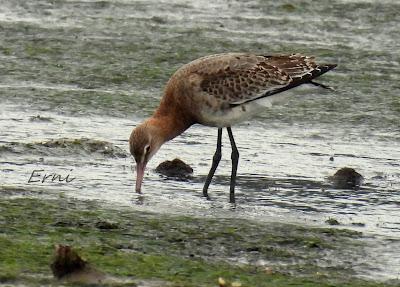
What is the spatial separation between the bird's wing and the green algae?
6.66 ft

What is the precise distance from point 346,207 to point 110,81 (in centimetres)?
532

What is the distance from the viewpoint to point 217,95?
11.5 meters

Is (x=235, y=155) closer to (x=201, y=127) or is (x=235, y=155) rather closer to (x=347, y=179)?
(x=347, y=179)

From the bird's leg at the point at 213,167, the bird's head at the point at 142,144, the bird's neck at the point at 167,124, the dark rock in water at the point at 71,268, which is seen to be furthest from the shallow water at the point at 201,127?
the dark rock in water at the point at 71,268

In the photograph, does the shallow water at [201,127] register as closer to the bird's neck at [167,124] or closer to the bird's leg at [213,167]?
the bird's leg at [213,167]

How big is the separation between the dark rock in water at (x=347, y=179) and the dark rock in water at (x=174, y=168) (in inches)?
51.2

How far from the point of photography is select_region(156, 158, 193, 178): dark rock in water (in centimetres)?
1163

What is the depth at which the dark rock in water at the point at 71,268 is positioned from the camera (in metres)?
7.58

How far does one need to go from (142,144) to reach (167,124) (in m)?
0.36

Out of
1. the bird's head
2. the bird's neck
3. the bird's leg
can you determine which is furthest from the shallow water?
the bird's neck

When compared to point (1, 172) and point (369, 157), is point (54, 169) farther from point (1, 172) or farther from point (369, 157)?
point (369, 157)

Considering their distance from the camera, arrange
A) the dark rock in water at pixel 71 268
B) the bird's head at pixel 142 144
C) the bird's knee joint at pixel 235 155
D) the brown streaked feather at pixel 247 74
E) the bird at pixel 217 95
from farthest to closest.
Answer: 1. the bird's knee joint at pixel 235 155
2. the brown streaked feather at pixel 247 74
3. the bird at pixel 217 95
4. the bird's head at pixel 142 144
5. the dark rock in water at pixel 71 268

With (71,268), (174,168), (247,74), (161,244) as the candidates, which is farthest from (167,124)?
(71,268)

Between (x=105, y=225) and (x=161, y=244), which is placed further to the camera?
(x=105, y=225)
